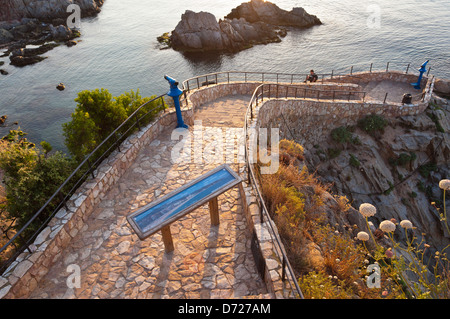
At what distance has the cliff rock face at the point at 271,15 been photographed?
5638cm

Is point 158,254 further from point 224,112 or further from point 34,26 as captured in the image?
point 34,26

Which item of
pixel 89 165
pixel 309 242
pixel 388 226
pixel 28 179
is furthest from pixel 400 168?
pixel 28 179

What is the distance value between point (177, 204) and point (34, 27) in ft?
217

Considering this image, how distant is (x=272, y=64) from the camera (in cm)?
4200

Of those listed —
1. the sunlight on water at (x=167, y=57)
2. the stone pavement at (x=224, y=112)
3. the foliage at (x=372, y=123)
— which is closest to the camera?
the stone pavement at (x=224, y=112)

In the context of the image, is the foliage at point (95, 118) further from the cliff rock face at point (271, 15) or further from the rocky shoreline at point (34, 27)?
the cliff rock face at point (271, 15)

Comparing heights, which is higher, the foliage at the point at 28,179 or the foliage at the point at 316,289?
the foliage at the point at 28,179

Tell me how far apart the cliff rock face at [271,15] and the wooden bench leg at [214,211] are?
56.1 m

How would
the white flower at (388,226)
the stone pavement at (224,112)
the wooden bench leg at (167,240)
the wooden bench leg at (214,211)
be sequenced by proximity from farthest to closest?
1. the stone pavement at (224,112)
2. the wooden bench leg at (214,211)
3. the wooden bench leg at (167,240)
4. the white flower at (388,226)

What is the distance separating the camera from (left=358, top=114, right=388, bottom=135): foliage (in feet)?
64.2

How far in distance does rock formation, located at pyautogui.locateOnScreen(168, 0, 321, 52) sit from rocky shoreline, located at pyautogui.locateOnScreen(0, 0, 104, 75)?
1950cm

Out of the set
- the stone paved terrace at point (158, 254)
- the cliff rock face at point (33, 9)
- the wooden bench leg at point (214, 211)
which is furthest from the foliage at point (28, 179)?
the cliff rock face at point (33, 9)

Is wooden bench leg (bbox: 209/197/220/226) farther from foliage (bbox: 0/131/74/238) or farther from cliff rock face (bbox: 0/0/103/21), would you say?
cliff rock face (bbox: 0/0/103/21)

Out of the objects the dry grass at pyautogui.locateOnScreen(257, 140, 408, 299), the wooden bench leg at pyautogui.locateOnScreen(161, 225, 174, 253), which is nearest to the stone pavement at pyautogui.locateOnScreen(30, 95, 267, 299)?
the wooden bench leg at pyautogui.locateOnScreen(161, 225, 174, 253)
